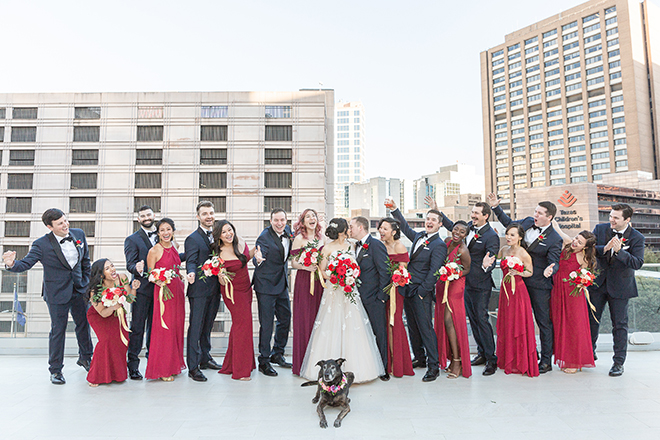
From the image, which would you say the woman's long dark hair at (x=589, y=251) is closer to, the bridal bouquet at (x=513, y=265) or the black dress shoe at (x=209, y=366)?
the bridal bouquet at (x=513, y=265)

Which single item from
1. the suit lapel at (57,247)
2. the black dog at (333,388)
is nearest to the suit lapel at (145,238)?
the suit lapel at (57,247)

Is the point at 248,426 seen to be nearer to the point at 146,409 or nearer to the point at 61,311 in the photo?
the point at 146,409

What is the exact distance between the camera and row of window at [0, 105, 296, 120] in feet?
154

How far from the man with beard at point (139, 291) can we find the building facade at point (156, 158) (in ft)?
133

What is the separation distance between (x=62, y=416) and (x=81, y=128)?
5276cm

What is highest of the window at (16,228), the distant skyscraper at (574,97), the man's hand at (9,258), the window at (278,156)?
the distant skyscraper at (574,97)

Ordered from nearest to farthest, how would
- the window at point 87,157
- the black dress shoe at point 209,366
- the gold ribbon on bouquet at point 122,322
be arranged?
the gold ribbon on bouquet at point 122,322
the black dress shoe at point 209,366
the window at point 87,157

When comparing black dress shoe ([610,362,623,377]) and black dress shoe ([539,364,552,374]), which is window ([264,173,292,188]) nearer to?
black dress shoe ([539,364,552,374])

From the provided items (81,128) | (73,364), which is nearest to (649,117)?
(81,128)

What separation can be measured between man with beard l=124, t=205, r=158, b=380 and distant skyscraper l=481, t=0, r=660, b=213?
3647 inches

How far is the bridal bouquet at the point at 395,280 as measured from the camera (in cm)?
464

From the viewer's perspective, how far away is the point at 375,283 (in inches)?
187

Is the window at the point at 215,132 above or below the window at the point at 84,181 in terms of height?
above

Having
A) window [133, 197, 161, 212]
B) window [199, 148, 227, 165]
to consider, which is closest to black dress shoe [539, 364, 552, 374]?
window [199, 148, 227, 165]
